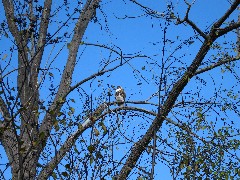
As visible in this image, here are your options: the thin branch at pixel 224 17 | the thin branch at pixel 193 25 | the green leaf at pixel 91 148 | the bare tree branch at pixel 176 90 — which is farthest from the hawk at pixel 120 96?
the green leaf at pixel 91 148

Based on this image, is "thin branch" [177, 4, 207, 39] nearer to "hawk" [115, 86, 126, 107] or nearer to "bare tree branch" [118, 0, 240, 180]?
"bare tree branch" [118, 0, 240, 180]

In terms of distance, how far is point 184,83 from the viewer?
5.97 meters

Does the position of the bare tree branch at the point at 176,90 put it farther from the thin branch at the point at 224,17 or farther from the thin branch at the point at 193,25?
the thin branch at the point at 193,25

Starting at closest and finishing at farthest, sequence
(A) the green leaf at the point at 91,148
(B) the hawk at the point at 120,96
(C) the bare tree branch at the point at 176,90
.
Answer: (A) the green leaf at the point at 91,148, (C) the bare tree branch at the point at 176,90, (B) the hawk at the point at 120,96

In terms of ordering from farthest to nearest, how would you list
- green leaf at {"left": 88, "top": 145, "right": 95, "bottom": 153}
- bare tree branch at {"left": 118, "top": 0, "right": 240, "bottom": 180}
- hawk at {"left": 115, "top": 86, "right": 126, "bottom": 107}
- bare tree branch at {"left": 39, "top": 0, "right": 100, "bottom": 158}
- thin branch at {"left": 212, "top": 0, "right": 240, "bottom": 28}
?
hawk at {"left": 115, "top": 86, "right": 126, "bottom": 107} < bare tree branch at {"left": 39, "top": 0, "right": 100, "bottom": 158} < thin branch at {"left": 212, "top": 0, "right": 240, "bottom": 28} < bare tree branch at {"left": 118, "top": 0, "right": 240, "bottom": 180} < green leaf at {"left": 88, "top": 145, "right": 95, "bottom": 153}

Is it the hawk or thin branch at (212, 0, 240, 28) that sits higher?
thin branch at (212, 0, 240, 28)

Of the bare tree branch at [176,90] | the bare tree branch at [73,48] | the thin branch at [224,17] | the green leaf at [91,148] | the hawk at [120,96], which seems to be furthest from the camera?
the hawk at [120,96]

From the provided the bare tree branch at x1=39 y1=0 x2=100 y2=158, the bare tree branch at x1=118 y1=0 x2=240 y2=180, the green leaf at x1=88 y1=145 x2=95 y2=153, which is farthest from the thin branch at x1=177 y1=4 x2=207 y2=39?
the green leaf at x1=88 y1=145 x2=95 y2=153

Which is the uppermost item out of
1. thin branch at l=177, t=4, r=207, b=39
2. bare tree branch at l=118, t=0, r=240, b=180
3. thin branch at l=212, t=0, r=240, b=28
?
thin branch at l=212, t=0, r=240, b=28

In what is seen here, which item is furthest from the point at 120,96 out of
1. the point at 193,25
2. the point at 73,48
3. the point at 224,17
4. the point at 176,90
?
the point at 224,17

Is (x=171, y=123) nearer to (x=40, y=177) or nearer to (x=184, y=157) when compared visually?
(x=184, y=157)

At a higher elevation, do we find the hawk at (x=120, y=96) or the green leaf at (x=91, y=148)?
the hawk at (x=120, y=96)

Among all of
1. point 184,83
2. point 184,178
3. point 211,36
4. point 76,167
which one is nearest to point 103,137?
point 76,167

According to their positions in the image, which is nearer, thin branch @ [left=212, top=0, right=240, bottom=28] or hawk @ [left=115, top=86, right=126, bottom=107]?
thin branch @ [left=212, top=0, right=240, bottom=28]
